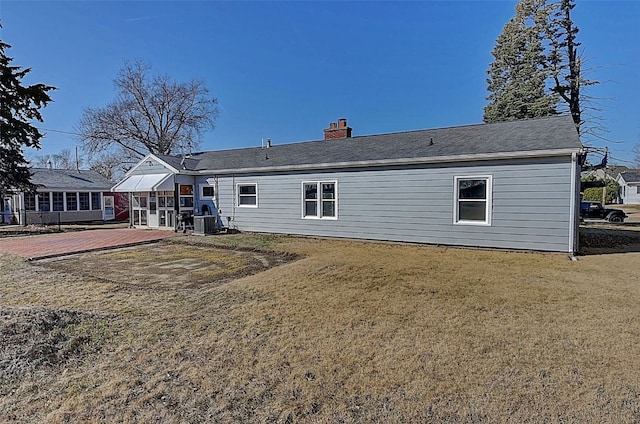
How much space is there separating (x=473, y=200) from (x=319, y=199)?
→ 5.56 meters

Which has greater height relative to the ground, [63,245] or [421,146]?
[421,146]

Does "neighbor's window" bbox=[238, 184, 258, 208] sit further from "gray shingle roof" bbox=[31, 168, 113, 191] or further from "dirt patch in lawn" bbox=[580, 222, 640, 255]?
"gray shingle roof" bbox=[31, 168, 113, 191]

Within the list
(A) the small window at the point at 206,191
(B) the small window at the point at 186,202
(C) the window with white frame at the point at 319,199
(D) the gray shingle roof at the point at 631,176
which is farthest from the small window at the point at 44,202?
(D) the gray shingle roof at the point at 631,176

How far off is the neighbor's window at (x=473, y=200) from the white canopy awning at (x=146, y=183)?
12.3 m

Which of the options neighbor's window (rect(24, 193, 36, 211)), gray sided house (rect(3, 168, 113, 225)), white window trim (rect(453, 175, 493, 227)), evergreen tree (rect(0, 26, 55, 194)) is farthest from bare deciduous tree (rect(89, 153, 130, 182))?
white window trim (rect(453, 175, 493, 227))

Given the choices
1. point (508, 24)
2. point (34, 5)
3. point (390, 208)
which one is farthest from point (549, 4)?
point (34, 5)

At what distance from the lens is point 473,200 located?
1061 cm

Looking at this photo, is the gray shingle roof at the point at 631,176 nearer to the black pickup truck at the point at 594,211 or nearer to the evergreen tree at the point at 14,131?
the black pickup truck at the point at 594,211

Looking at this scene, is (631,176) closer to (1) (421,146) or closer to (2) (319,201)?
(1) (421,146)

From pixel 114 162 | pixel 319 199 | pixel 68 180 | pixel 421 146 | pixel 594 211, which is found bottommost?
pixel 594 211

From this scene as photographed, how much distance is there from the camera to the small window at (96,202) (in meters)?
24.7

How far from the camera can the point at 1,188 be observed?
17.3 metres

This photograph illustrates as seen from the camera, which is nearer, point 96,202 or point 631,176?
point 96,202

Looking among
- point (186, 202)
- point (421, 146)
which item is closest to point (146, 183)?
point (186, 202)
